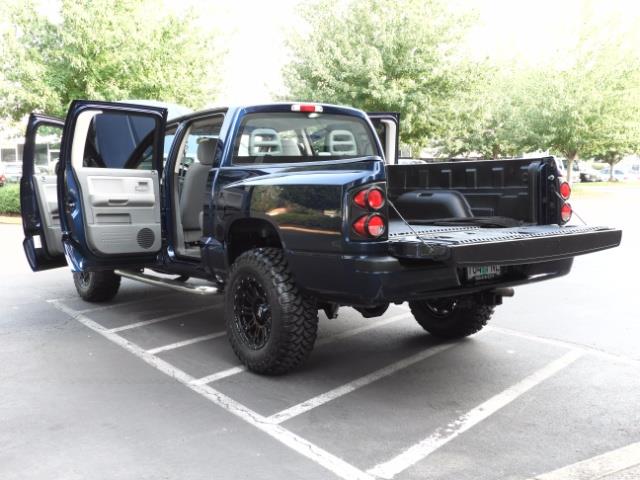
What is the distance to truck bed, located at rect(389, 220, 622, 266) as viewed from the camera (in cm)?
369

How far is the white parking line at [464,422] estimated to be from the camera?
3223mm

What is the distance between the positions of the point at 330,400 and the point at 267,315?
30.4 inches

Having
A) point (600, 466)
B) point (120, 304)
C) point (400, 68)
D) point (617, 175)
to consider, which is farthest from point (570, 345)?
point (617, 175)

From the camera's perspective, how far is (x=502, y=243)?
384 cm

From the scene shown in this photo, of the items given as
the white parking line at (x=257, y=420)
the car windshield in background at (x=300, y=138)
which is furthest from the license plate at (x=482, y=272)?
the car windshield in background at (x=300, y=138)

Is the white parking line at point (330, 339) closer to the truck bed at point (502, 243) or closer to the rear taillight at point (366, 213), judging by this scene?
the truck bed at point (502, 243)

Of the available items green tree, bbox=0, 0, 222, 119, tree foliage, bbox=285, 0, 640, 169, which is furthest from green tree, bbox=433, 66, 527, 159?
green tree, bbox=0, 0, 222, 119

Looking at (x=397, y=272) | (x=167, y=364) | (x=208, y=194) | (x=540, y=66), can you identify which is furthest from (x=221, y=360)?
(x=540, y=66)

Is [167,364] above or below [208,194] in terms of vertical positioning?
below

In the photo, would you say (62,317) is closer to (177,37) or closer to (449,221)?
(449,221)

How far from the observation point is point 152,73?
17.5 m

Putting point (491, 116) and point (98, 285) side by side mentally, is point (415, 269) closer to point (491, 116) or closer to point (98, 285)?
point (98, 285)

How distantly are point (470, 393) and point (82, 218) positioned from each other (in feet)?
12.0

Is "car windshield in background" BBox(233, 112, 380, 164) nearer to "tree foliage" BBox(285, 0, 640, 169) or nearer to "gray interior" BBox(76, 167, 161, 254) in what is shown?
"gray interior" BBox(76, 167, 161, 254)
